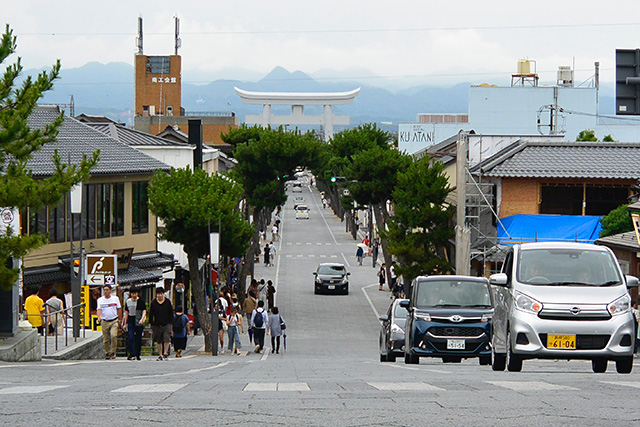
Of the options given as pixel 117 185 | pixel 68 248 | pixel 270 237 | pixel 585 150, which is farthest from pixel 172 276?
pixel 270 237

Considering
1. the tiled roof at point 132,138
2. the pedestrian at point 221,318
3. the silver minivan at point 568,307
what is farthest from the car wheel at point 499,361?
the tiled roof at point 132,138

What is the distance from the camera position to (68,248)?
100 feet

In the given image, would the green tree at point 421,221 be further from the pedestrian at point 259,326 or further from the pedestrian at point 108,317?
the pedestrian at point 108,317

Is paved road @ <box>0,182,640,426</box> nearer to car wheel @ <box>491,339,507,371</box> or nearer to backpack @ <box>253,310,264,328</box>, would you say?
car wheel @ <box>491,339,507,371</box>

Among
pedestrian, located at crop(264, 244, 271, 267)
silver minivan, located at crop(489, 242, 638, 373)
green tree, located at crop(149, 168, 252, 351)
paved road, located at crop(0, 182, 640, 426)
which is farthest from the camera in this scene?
pedestrian, located at crop(264, 244, 271, 267)

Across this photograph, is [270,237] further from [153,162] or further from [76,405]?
[76,405]

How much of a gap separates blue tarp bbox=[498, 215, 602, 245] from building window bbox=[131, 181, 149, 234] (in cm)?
1444

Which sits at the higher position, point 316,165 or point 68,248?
point 316,165

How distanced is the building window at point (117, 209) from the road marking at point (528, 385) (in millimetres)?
24426

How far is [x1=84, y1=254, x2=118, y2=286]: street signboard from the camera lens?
22266 millimetres

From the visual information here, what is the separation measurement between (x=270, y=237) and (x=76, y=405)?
8077 cm

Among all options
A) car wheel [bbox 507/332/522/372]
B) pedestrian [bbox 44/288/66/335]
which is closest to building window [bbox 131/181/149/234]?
pedestrian [bbox 44/288/66/335]

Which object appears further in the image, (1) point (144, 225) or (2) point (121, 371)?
(1) point (144, 225)

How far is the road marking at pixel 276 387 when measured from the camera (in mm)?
10625
